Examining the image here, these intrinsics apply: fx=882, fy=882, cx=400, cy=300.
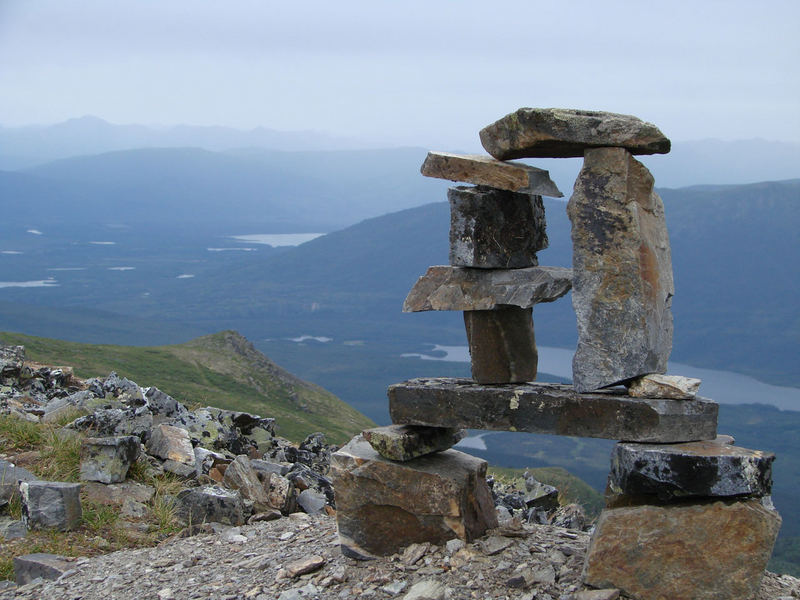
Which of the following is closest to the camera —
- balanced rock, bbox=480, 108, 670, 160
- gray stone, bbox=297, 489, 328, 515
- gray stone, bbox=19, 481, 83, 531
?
balanced rock, bbox=480, 108, 670, 160

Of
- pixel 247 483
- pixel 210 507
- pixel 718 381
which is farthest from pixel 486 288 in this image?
pixel 718 381

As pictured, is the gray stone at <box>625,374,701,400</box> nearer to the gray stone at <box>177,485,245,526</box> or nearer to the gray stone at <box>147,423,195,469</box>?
the gray stone at <box>177,485,245,526</box>

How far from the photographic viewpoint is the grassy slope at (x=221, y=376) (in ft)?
95.6

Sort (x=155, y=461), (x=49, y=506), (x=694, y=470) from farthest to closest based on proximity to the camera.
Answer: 1. (x=155, y=461)
2. (x=49, y=506)
3. (x=694, y=470)

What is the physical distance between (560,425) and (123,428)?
8.83 meters

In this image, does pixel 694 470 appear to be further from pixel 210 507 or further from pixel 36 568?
pixel 36 568

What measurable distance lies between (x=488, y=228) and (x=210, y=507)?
6.07 metres

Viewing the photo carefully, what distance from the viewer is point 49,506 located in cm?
1227

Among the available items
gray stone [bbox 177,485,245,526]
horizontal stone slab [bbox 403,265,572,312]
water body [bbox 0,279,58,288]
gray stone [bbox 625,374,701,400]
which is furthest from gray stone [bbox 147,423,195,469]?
water body [bbox 0,279,58,288]

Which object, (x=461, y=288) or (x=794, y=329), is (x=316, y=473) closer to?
(x=461, y=288)

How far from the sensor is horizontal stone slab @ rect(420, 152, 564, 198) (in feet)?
29.0

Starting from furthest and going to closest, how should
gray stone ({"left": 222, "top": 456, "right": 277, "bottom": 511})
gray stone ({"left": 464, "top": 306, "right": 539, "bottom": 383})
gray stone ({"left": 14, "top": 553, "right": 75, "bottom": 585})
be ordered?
gray stone ({"left": 222, "top": 456, "right": 277, "bottom": 511}) < gray stone ({"left": 14, "top": 553, "right": 75, "bottom": 585}) < gray stone ({"left": 464, "top": 306, "right": 539, "bottom": 383})

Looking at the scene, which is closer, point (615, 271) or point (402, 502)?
point (615, 271)

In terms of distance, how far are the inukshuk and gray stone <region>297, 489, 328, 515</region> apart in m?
3.84
